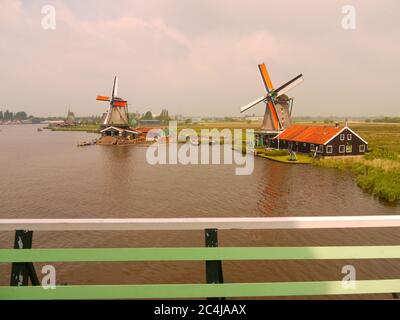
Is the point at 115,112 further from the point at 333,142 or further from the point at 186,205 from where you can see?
the point at 186,205

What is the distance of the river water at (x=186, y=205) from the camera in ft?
26.2

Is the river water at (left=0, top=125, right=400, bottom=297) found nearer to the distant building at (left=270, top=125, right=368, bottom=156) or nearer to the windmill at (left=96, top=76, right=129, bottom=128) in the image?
the distant building at (left=270, top=125, right=368, bottom=156)

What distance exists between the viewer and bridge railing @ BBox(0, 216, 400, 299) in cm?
187

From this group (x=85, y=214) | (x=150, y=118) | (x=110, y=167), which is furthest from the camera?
(x=150, y=118)

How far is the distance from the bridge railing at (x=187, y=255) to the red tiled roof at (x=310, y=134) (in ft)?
96.2

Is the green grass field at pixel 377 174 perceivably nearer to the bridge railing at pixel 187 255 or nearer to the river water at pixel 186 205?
the river water at pixel 186 205

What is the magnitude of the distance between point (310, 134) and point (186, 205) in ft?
71.8

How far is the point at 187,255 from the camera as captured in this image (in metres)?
1.90

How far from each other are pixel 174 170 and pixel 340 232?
17041mm

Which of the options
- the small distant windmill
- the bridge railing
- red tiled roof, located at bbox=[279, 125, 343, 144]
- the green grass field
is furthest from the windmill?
the bridge railing

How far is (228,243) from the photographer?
31.4 ft

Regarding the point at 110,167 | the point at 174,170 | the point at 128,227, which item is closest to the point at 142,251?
the point at 128,227
